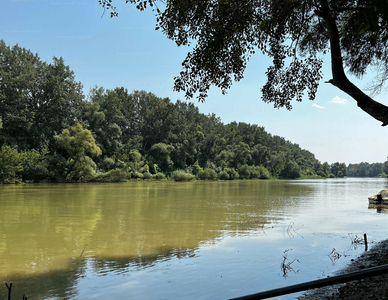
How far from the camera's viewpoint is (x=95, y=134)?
53.8 meters

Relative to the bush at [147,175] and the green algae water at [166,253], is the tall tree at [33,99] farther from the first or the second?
the green algae water at [166,253]

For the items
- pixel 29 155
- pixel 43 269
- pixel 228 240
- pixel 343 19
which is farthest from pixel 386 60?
pixel 29 155

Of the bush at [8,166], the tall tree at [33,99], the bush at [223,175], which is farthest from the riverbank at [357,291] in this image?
the bush at [223,175]

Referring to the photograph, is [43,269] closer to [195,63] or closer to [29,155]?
[195,63]

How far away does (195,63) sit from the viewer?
24.3 feet

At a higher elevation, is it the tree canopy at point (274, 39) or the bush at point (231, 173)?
the tree canopy at point (274, 39)

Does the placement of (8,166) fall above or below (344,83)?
below

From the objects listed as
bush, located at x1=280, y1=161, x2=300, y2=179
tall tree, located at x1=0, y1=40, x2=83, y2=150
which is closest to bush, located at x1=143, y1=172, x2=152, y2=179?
tall tree, located at x1=0, y1=40, x2=83, y2=150

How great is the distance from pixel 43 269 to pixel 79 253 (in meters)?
1.31

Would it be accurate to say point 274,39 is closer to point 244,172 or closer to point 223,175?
point 223,175

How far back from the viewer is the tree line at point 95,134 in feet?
143

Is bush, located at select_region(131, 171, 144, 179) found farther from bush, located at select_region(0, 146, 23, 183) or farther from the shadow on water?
the shadow on water

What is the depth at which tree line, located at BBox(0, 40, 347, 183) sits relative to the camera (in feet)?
143

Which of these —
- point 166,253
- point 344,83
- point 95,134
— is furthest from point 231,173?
point 344,83
